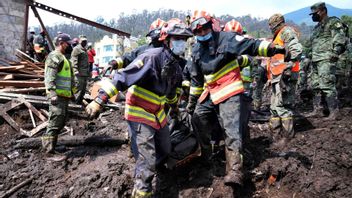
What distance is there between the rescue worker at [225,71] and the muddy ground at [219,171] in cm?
58

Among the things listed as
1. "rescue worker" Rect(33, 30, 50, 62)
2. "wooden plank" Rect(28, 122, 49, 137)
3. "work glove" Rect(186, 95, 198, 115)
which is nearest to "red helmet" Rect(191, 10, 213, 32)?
"work glove" Rect(186, 95, 198, 115)

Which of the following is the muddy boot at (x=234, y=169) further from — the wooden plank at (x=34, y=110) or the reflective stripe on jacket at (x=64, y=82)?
the wooden plank at (x=34, y=110)

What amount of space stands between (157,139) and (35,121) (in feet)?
15.8

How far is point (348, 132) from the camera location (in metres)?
5.14

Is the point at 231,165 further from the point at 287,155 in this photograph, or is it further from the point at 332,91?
the point at 332,91

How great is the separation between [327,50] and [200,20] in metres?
3.32

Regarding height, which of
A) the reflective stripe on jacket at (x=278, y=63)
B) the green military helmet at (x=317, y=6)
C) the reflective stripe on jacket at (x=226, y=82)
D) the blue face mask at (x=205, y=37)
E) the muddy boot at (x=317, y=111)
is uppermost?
the green military helmet at (x=317, y=6)

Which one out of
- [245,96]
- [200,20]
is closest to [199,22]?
[200,20]

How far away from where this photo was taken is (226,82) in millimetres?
4070

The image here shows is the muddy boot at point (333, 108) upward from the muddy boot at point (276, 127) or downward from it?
upward

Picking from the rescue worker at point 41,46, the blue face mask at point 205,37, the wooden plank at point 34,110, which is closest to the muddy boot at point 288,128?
the blue face mask at point 205,37

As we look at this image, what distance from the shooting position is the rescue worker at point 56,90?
5535 millimetres

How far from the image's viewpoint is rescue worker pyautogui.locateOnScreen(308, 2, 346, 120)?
5.84m

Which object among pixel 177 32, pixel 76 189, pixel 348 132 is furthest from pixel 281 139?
pixel 76 189
